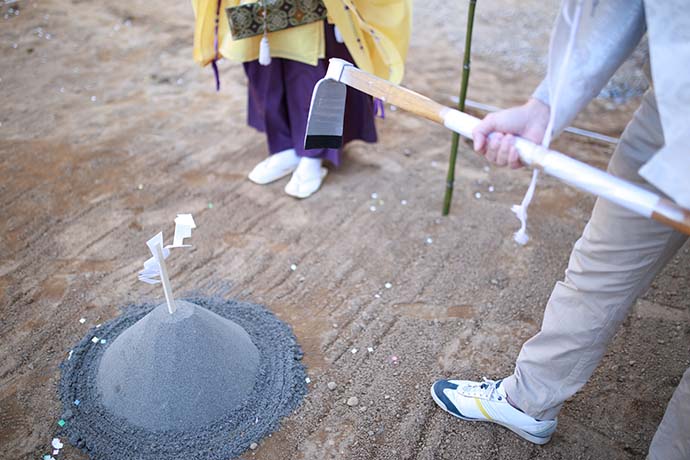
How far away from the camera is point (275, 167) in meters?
2.70

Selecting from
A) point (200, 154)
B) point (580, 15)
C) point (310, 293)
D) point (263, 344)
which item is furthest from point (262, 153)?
point (580, 15)

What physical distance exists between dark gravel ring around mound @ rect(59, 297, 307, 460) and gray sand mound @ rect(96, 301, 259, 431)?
0.10 ft

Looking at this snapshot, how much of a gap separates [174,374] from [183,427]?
0.15 metres

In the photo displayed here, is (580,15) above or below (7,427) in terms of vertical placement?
above

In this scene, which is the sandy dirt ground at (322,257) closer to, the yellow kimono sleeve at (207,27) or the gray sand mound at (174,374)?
the gray sand mound at (174,374)

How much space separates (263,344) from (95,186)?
4.24ft

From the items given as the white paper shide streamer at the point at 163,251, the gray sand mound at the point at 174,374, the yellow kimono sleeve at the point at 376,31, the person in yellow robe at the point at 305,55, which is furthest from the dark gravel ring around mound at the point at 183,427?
the yellow kimono sleeve at the point at 376,31

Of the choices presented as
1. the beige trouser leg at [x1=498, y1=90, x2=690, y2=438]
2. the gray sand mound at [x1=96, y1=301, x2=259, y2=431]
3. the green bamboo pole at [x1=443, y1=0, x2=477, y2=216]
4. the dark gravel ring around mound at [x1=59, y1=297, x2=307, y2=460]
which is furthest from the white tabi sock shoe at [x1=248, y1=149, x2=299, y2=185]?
the beige trouser leg at [x1=498, y1=90, x2=690, y2=438]

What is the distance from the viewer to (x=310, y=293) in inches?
83.0

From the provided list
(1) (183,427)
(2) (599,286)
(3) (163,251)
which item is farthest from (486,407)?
(3) (163,251)

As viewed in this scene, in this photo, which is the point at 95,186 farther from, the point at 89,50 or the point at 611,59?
the point at 611,59

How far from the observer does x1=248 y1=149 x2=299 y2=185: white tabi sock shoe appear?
269 centimetres

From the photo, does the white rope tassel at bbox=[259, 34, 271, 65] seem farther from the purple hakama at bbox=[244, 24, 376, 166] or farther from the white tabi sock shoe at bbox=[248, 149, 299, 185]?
the white tabi sock shoe at bbox=[248, 149, 299, 185]

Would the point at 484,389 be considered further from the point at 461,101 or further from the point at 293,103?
the point at 293,103
